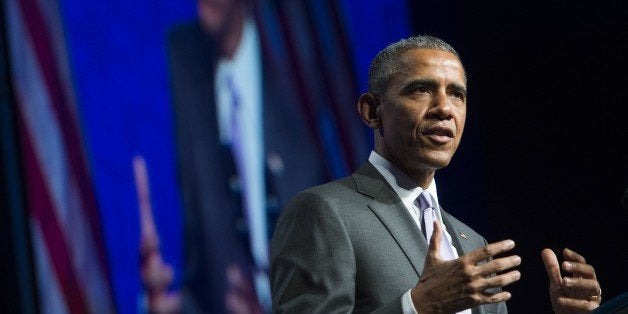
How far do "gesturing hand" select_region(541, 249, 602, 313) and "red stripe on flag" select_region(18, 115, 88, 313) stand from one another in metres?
1.32

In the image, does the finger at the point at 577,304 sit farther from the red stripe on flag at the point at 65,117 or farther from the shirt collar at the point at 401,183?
the red stripe on flag at the point at 65,117

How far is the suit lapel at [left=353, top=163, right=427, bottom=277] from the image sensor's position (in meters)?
1.90

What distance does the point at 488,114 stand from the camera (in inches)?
152

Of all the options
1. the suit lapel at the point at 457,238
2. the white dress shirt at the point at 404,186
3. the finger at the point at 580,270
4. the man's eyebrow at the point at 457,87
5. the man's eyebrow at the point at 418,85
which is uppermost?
the man's eyebrow at the point at 418,85

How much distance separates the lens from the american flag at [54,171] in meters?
2.52

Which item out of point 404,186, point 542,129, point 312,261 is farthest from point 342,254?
point 542,129

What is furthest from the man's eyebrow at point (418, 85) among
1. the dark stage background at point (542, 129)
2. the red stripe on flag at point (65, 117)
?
the dark stage background at point (542, 129)

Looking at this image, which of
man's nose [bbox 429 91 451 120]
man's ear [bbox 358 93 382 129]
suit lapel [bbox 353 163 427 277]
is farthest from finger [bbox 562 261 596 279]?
man's ear [bbox 358 93 382 129]

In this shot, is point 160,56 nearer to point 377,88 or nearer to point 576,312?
point 377,88

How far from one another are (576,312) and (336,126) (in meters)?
1.80

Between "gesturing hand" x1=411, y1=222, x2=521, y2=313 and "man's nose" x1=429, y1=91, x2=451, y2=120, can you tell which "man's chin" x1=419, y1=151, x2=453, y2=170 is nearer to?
"man's nose" x1=429, y1=91, x2=451, y2=120

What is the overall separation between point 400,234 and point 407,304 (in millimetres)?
272

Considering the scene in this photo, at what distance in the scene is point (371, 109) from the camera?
84.8 inches

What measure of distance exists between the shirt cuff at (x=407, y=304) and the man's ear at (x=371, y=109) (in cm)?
55
